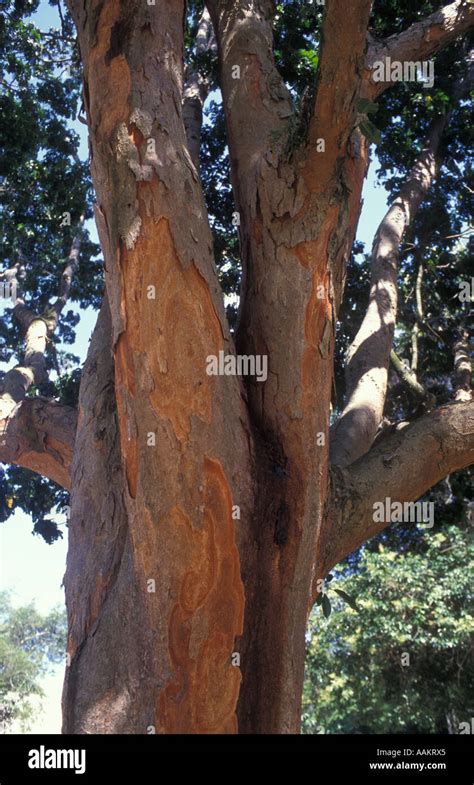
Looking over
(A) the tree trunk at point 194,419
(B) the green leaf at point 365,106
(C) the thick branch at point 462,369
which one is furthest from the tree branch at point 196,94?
(C) the thick branch at point 462,369

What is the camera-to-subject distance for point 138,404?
2871 millimetres

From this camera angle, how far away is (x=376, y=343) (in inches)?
192

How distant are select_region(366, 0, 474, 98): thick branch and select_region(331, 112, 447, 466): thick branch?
119 centimetres

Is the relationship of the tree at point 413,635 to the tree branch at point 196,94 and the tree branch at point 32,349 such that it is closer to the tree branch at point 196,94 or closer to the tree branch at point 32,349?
the tree branch at point 32,349

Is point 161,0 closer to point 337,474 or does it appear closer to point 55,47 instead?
point 337,474

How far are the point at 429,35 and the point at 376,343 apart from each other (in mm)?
2028

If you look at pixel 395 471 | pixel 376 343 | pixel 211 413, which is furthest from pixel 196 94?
pixel 211 413

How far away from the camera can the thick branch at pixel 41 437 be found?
4289 millimetres

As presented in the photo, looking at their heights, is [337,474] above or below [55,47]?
below

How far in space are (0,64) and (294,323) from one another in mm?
6548

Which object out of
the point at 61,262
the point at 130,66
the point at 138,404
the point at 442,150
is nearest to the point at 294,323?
the point at 138,404

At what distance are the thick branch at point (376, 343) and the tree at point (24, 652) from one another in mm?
23067

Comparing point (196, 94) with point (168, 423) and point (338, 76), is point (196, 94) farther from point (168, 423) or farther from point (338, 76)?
point (168, 423)
